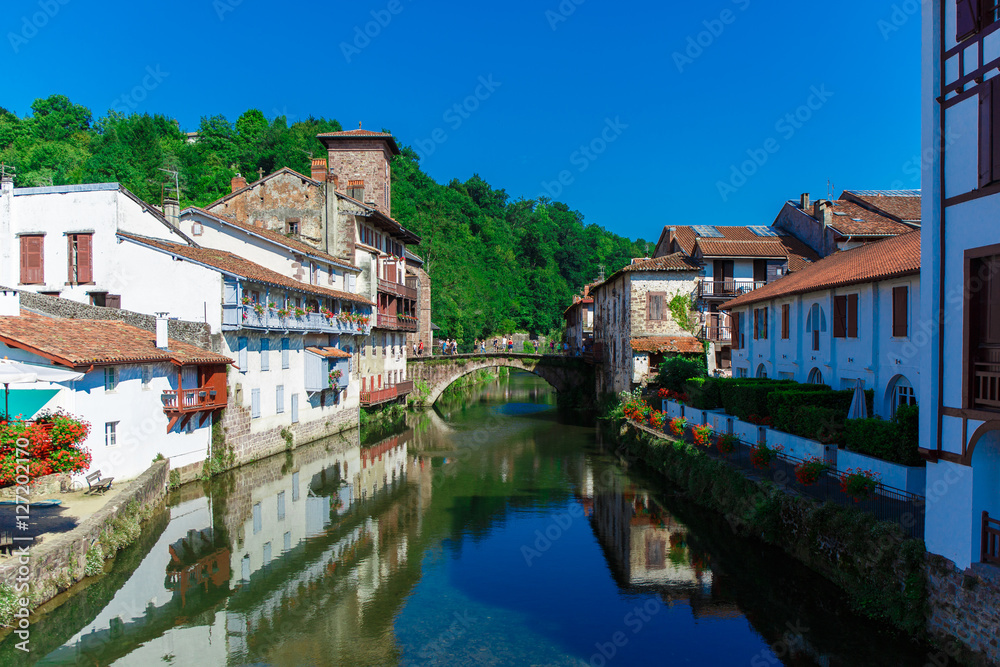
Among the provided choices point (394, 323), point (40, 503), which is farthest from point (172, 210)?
point (40, 503)

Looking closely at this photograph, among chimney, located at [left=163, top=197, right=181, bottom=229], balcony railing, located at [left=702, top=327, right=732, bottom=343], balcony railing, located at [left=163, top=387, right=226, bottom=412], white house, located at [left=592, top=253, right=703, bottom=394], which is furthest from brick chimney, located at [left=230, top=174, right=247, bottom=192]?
balcony railing, located at [left=702, top=327, right=732, bottom=343]

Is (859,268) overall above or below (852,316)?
above

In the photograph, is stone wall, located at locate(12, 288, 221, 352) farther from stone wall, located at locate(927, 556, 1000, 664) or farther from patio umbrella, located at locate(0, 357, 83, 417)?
stone wall, located at locate(927, 556, 1000, 664)

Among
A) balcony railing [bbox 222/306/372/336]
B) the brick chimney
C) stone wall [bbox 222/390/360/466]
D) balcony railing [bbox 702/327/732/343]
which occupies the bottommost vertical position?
stone wall [bbox 222/390/360/466]

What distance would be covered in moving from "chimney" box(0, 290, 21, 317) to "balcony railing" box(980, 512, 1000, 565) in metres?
21.7

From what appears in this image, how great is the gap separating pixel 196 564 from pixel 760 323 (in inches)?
956

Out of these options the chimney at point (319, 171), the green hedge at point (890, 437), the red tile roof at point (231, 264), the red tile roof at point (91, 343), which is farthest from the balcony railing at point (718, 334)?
the red tile roof at point (91, 343)

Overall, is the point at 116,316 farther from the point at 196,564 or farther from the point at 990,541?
the point at 990,541

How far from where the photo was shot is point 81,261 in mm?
24656

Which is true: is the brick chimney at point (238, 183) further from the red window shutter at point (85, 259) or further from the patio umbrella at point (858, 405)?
the patio umbrella at point (858, 405)

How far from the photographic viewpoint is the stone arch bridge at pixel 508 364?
4994 centimetres

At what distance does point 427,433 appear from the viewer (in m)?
38.9

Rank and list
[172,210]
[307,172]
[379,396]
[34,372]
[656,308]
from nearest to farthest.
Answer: [34,372]
[172,210]
[656,308]
[379,396]
[307,172]

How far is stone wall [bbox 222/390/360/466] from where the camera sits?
24.8 m
